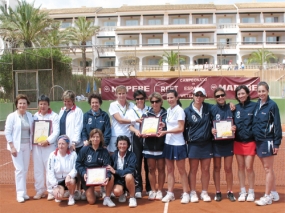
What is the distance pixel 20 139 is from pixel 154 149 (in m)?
2.37

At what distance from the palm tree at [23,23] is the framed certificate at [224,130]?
26.9m

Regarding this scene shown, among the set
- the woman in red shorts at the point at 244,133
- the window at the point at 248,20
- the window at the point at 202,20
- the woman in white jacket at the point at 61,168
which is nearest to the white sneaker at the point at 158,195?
the woman in red shorts at the point at 244,133

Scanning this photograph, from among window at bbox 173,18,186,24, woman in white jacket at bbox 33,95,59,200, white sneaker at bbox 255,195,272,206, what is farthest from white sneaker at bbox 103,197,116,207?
window at bbox 173,18,186,24

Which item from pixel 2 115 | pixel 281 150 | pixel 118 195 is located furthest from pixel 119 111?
pixel 2 115

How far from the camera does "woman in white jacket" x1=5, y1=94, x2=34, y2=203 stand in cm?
586

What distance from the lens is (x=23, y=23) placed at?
28.9m

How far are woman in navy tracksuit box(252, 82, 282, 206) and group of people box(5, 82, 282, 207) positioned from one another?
0.6 inches

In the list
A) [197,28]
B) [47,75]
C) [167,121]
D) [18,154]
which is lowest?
[18,154]

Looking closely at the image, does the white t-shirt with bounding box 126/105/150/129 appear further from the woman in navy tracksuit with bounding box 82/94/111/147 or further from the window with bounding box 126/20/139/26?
the window with bounding box 126/20/139/26

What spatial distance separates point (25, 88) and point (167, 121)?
48.1ft

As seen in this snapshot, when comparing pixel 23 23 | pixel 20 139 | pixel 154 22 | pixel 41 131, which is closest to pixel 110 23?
pixel 154 22

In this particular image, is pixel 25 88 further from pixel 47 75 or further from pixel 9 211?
pixel 9 211

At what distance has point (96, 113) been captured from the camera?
19.8 feet

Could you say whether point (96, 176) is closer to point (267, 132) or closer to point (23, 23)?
point (267, 132)
